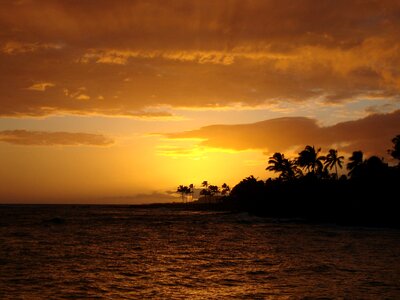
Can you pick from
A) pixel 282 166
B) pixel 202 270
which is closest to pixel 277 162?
pixel 282 166

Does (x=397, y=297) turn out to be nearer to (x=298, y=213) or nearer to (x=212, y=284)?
(x=212, y=284)

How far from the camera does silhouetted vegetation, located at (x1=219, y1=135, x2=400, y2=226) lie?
265 ft

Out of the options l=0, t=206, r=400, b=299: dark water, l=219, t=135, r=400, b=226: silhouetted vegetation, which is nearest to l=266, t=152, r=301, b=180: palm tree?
l=219, t=135, r=400, b=226: silhouetted vegetation

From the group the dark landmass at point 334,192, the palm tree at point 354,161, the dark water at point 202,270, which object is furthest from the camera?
the palm tree at point 354,161

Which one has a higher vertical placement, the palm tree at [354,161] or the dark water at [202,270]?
the palm tree at [354,161]

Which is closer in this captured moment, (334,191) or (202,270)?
(202,270)

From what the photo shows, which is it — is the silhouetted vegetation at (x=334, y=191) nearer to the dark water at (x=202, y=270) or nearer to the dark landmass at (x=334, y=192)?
the dark landmass at (x=334, y=192)

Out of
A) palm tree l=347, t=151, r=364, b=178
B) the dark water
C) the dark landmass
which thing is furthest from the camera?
palm tree l=347, t=151, r=364, b=178

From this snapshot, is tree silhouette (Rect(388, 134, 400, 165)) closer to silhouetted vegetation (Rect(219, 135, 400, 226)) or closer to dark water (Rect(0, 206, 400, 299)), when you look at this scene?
silhouetted vegetation (Rect(219, 135, 400, 226))

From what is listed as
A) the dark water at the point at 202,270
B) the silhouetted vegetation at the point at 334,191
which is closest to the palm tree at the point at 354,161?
the silhouetted vegetation at the point at 334,191

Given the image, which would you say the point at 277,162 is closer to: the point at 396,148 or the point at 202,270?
the point at 396,148

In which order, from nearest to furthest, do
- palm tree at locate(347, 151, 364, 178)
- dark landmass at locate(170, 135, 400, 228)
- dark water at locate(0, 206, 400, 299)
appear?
dark water at locate(0, 206, 400, 299), dark landmass at locate(170, 135, 400, 228), palm tree at locate(347, 151, 364, 178)

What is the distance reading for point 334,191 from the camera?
9850 centimetres

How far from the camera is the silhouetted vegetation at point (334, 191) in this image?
80688 mm
